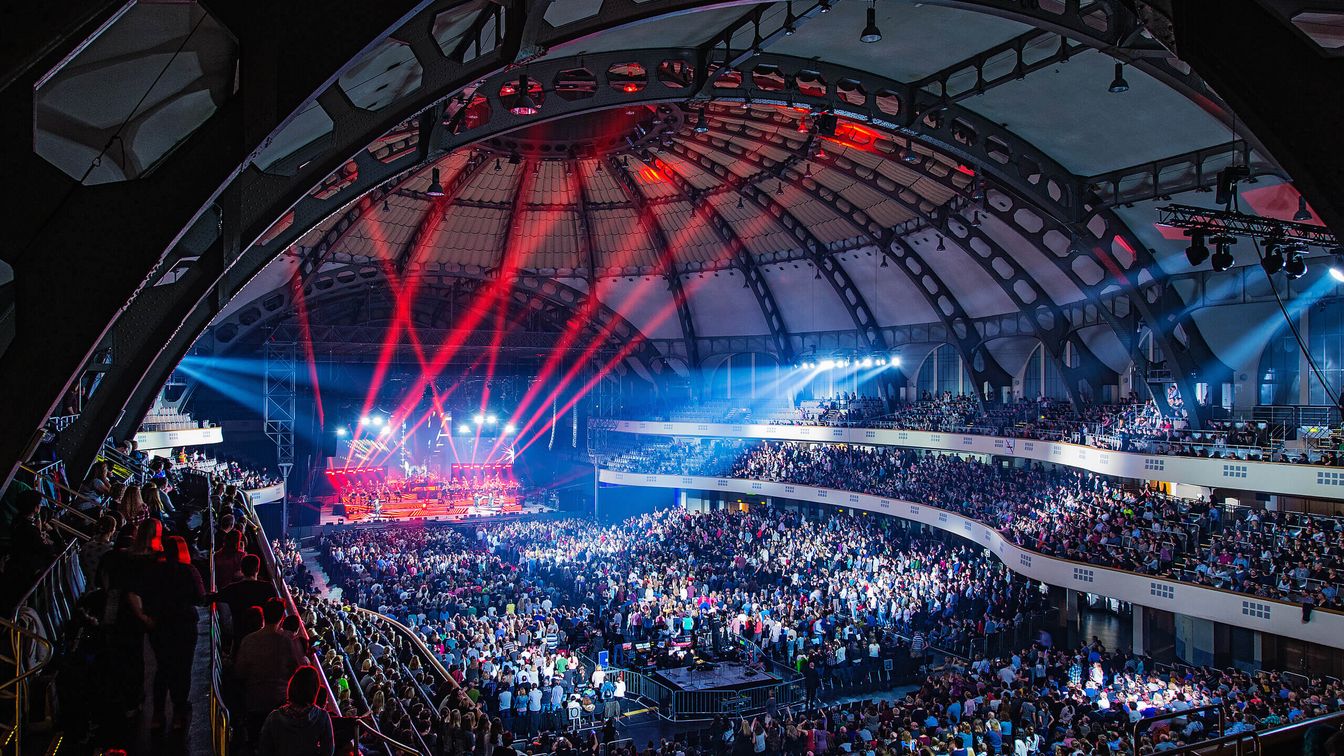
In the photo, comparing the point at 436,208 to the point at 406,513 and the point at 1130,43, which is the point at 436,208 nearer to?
the point at 406,513

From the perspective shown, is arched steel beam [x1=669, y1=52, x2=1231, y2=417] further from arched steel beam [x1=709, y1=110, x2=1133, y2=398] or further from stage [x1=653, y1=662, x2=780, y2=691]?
stage [x1=653, y1=662, x2=780, y2=691]

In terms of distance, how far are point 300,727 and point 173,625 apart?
1645 mm

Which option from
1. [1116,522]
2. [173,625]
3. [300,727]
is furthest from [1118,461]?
[300,727]

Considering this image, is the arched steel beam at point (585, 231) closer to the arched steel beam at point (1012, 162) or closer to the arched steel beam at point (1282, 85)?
the arched steel beam at point (1012, 162)

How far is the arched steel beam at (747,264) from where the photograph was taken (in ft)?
118

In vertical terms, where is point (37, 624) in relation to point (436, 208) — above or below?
below

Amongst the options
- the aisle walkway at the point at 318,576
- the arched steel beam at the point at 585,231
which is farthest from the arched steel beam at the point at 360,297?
the aisle walkway at the point at 318,576

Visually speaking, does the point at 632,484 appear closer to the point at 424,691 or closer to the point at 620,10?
the point at 424,691

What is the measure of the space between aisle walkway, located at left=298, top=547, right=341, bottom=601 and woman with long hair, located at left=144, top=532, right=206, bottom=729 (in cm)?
2312

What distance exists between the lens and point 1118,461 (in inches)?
977

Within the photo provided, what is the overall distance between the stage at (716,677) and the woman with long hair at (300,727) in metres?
16.3

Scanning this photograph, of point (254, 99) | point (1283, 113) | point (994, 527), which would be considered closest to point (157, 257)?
point (254, 99)


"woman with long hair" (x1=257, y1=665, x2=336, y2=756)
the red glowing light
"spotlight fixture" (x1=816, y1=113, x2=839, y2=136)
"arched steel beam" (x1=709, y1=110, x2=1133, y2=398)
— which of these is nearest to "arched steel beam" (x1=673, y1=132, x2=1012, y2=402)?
"arched steel beam" (x1=709, y1=110, x2=1133, y2=398)

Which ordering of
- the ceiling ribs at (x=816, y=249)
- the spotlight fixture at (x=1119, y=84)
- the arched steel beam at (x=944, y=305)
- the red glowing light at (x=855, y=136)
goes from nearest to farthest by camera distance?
the spotlight fixture at (x=1119, y=84)
the red glowing light at (x=855, y=136)
the ceiling ribs at (x=816, y=249)
the arched steel beam at (x=944, y=305)
